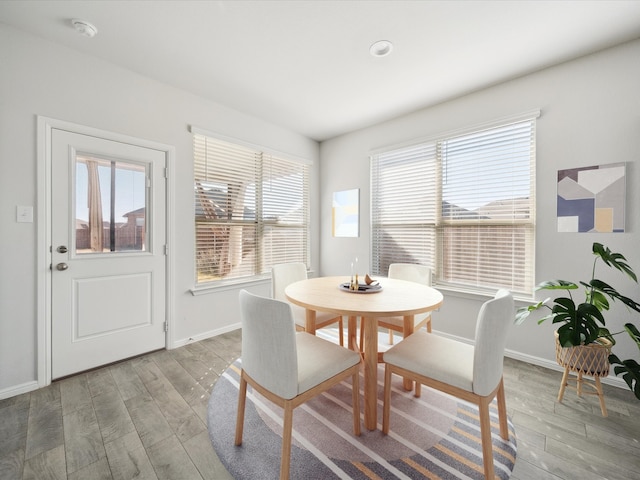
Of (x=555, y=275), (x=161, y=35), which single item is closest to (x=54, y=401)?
(x=161, y=35)

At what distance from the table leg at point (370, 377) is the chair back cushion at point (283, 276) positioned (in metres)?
1.02

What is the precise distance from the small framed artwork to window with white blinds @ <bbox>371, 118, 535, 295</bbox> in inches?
13.8

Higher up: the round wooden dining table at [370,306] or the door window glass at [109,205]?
the door window glass at [109,205]

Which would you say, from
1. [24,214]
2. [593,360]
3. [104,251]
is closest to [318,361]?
[593,360]

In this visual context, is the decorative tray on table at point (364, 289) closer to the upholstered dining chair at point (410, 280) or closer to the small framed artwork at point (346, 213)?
the upholstered dining chair at point (410, 280)

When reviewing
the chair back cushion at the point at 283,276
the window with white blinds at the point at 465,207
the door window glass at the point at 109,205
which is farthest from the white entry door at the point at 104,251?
the window with white blinds at the point at 465,207

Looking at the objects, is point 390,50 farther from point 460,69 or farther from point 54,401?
point 54,401

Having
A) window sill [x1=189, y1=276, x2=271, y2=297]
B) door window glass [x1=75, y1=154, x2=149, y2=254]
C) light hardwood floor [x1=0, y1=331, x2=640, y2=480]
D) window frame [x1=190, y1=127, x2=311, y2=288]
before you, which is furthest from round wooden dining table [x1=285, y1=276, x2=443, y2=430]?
door window glass [x1=75, y1=154, x2=149, y2=254]

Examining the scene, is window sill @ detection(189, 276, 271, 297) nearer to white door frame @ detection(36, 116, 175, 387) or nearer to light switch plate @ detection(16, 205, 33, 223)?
white door frame @ detection(36, 116, 175, 387)

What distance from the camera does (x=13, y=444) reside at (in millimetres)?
1543

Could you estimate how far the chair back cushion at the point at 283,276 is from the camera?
2631 millimetres

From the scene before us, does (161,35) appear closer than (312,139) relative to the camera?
Yes

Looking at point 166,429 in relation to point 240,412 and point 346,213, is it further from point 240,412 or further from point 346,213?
point 346,213

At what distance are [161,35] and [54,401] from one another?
273cm
